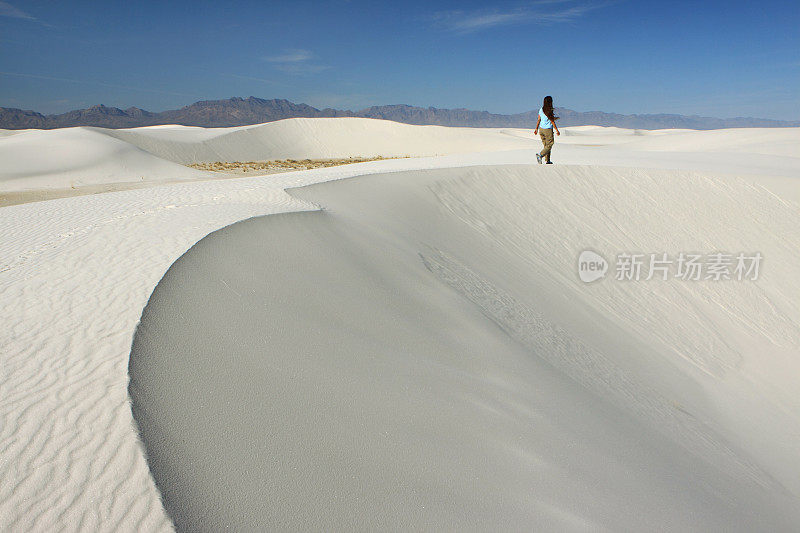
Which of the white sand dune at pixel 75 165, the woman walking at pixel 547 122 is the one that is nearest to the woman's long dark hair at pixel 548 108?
the woman walking at pixel 547 122

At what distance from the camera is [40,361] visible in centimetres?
249

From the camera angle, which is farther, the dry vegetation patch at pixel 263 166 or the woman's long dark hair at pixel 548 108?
the dry vegetation patch at pixel 263 166

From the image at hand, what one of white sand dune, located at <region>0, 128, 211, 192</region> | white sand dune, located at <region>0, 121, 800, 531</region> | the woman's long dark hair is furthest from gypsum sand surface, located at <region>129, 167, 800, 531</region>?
white sand dune, located at <region>0, 128, 211, 192</region>

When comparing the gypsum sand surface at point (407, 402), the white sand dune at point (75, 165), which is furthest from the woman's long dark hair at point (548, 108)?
the white sand dune at point (75, 165)

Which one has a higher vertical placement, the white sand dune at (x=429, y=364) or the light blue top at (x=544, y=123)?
the light blue top at (x=544, y=123)

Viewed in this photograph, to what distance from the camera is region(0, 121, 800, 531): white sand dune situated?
210 centimetres

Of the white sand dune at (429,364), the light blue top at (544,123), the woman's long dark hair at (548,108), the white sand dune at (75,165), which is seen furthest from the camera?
the white sand dune at (75,165)

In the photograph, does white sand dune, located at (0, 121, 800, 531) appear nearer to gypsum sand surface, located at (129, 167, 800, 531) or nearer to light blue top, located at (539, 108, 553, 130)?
gypsum sand surface, located at (129, 167, 800, 531)

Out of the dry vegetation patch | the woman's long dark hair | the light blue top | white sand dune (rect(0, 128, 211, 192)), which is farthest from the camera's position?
the dry vegetation patch

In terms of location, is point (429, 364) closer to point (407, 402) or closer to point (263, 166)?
point (407, 402)

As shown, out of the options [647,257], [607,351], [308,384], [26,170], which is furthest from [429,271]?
[26,170]

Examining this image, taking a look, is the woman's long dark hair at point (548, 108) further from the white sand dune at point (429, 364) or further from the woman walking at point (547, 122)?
the white sand dune at point (429, 364)

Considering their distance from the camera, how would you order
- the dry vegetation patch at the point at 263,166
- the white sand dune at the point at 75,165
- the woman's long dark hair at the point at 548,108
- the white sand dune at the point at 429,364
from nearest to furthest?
the white sand dune at the point at 429,364
the woman's long dark hair at the point at 548,108
the white sand dune at the point at 75,165
the dry vegetation patch at the point at 263,166

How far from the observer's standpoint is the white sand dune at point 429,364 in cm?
210
